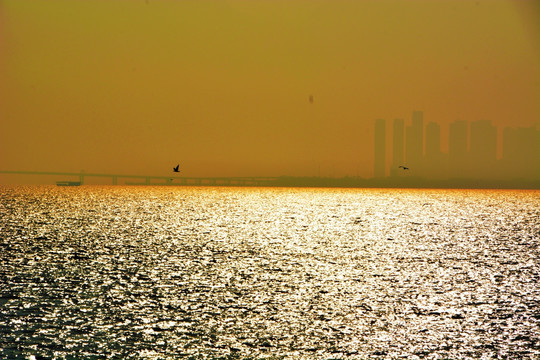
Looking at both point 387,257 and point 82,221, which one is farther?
point 82,221

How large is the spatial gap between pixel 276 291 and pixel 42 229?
82.4 m

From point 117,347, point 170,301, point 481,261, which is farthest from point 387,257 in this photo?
point 117,347

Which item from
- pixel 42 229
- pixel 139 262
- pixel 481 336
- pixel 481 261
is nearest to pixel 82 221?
pixel 42 229

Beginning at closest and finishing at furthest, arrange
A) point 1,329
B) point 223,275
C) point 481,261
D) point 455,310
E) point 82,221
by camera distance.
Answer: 1. point 1,329
2. point 455,310
3. point 223,275
4. point 481,261
5. point 82,221

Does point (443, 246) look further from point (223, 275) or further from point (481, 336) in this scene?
point (481, 336)

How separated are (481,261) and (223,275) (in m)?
37.3

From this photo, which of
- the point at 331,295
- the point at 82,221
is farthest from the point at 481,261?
the point at 82,221

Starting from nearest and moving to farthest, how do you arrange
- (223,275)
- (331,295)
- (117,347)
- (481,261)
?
(117,347) < (331,295) < (223,275) < (481,261)

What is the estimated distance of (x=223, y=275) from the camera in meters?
61.2

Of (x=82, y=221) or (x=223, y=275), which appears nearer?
(x=223, y=275)

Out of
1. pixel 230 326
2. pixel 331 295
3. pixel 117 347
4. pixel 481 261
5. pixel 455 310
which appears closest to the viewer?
pixel 117 347

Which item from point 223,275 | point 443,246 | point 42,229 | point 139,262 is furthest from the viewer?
point 42,229

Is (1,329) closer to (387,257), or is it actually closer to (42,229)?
(387,257)

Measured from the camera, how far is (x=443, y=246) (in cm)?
9881
